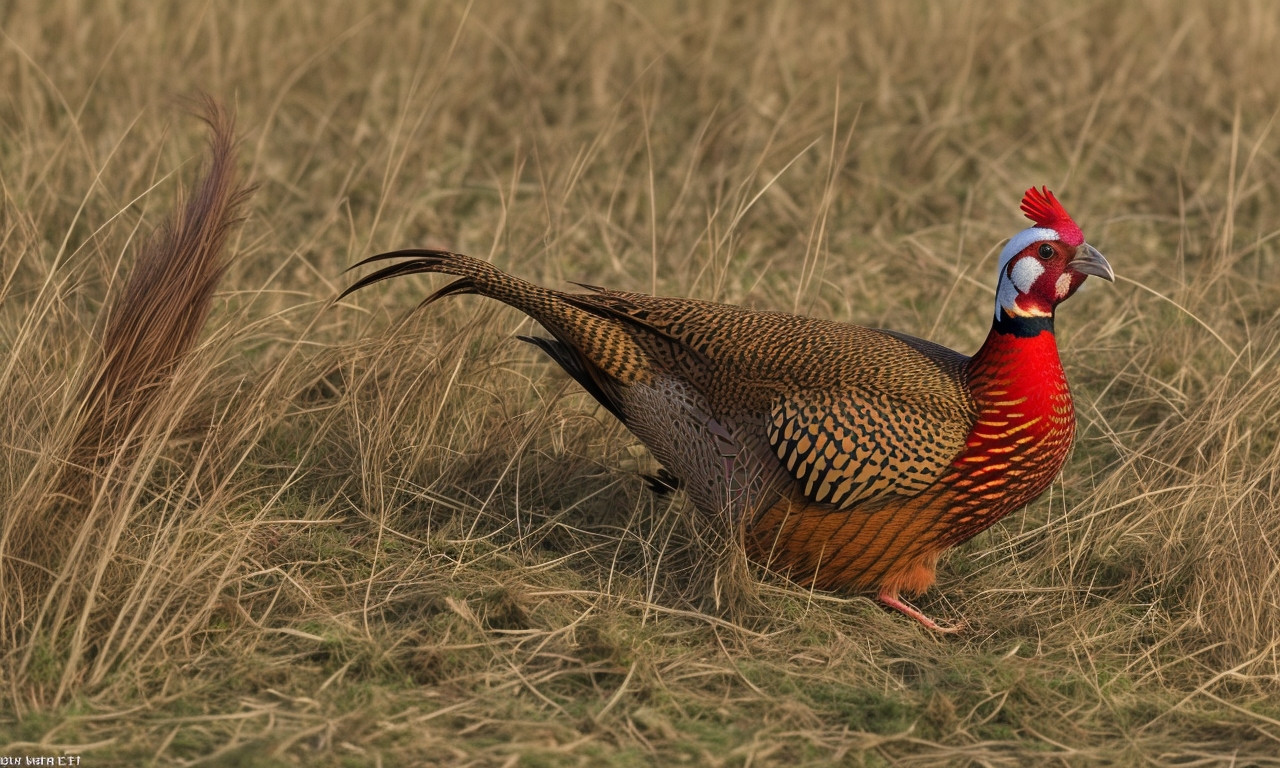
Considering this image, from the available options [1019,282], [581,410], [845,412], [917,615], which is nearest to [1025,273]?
[1019,282]

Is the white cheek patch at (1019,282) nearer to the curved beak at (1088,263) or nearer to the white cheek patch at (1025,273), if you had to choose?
the white cheek patch at (1025,273)

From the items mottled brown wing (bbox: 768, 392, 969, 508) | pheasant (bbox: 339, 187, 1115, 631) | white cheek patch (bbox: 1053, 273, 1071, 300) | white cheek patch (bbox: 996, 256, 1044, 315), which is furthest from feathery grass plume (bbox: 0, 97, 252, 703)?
white cheek patch (bbox: 1053, 273, 1071, 300)

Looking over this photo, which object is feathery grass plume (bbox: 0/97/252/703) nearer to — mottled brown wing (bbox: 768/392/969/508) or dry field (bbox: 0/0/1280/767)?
dry field (bbox: 0/0/1280/767)

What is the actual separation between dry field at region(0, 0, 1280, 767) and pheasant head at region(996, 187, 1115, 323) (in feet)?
2.36

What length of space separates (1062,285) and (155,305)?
2248 millimetres

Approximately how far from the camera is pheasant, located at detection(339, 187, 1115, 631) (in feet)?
11.9

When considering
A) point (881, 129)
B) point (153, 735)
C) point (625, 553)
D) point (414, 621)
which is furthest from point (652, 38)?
point (153, 735)

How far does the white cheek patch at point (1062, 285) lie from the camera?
3.69m

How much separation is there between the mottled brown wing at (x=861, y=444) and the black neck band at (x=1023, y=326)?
0.87 ft

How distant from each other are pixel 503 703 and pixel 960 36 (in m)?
4.78

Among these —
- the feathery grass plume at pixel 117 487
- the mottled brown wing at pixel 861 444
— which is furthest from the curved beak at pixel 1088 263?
the feathery grass plume at pixel 117 487

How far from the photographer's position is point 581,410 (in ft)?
14.9

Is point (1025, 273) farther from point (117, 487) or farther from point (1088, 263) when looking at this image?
→ point (117, 487)

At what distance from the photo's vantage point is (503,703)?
3223mm
